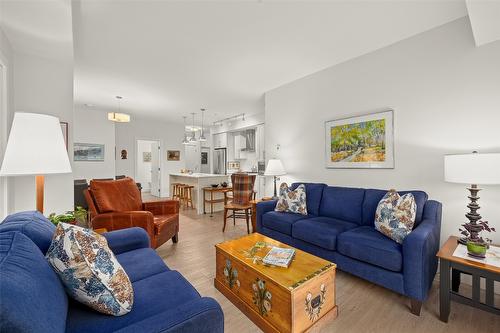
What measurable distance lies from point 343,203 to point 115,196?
2.98 meters

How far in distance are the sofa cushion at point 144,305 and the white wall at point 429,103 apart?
2.69m

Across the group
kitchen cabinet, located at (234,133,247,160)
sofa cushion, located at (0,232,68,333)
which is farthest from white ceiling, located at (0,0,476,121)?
kitchen cabinet, located at (234,133,247,160)

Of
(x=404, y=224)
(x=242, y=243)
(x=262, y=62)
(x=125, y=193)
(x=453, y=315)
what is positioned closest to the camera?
(x=453, y=315)

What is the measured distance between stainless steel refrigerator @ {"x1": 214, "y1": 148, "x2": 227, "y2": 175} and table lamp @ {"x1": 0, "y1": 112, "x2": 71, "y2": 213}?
641cm

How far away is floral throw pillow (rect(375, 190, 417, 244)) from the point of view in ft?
6.65

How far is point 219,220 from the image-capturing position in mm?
4672

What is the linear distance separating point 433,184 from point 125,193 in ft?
12.5

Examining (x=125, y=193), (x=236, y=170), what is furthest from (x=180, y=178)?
(x=125, y=193)

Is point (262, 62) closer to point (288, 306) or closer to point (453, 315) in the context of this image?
point (288, 306)

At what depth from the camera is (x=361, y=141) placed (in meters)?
3.10

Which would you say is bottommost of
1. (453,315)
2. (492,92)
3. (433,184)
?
(453,315)

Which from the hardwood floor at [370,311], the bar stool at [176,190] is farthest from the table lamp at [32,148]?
the bar stool at [176,190]

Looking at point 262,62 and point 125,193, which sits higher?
point 262,62

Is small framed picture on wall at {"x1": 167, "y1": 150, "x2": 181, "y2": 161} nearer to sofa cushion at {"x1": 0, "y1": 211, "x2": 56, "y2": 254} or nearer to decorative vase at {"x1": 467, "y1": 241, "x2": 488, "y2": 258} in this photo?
sofa cushion at {"x1": 0, "y1": 211, "x2": 56, "y2": 254}
